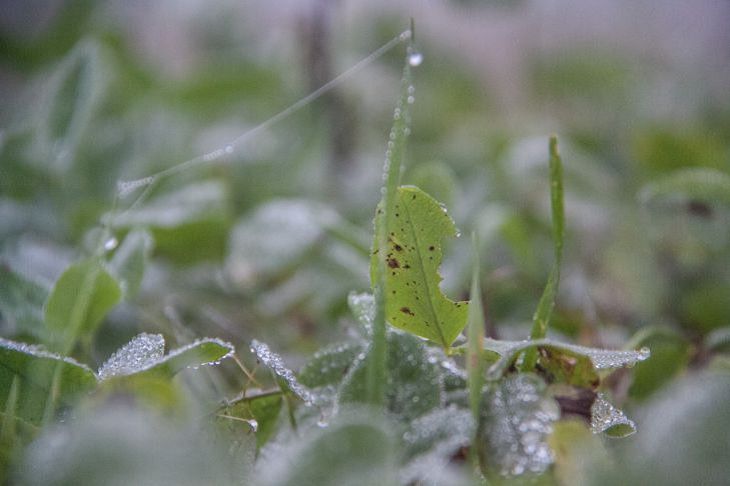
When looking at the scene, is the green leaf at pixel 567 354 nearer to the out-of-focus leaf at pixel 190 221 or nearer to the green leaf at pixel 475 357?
the green leaf at pixel 475 357

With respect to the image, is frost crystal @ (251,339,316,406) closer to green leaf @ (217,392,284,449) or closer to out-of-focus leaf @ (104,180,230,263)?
green leaf @ (217,392,284,449)

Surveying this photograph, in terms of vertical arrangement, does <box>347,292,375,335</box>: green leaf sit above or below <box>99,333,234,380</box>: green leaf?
above

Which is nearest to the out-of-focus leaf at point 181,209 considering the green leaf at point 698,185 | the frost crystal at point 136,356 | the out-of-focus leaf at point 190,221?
the out-of-focus leaf at point 190,221

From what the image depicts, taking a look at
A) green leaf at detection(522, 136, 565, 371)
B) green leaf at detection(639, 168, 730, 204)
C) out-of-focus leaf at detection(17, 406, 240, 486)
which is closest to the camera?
out-of-focus leaf at detection(17, 406, 240, 486)

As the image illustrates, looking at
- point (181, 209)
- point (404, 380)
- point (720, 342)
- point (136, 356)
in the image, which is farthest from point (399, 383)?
point (181, 209)

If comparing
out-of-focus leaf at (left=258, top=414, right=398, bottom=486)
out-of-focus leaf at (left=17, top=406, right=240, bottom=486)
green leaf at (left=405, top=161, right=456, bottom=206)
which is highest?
green leaf at (left=405, top=161, right=456, bottom=206)

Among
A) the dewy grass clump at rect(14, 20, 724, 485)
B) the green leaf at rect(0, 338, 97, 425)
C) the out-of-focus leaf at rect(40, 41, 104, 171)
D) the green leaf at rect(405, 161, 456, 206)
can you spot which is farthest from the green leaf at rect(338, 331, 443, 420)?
the out-of-focus leaf at rect(40, 41, 104, 171)

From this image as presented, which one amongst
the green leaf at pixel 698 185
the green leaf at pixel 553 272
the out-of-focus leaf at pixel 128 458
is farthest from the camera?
the green leaf at pixel 698 185
